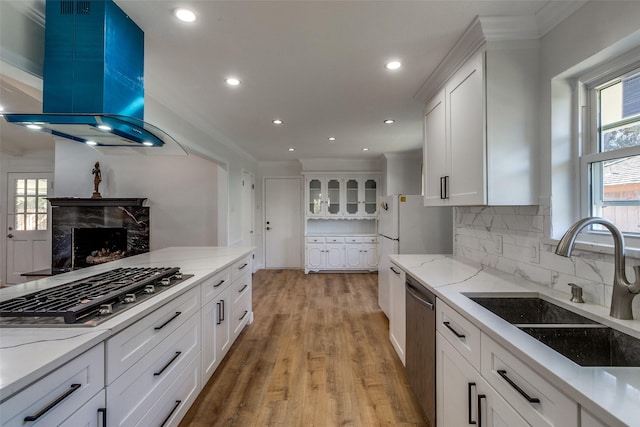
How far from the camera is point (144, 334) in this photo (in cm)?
130

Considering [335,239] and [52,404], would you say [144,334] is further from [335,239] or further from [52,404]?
[335,239]

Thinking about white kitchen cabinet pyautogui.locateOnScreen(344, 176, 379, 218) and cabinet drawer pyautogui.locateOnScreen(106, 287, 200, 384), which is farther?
white kitchen cabinet pyautogui.locateOnScreen(344, 176, 379, 218)

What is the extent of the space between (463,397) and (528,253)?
0.95m

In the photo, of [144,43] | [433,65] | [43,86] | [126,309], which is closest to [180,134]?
[144,43]

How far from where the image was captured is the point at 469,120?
A: 1.82 m

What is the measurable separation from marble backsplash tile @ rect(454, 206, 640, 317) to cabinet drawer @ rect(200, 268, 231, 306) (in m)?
2.03

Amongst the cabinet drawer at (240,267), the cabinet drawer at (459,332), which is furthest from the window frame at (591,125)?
the cabinet drawer at (240,267)

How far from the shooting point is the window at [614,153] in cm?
126

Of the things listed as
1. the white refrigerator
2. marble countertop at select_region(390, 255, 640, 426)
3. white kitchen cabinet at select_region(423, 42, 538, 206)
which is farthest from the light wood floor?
white kitchen cabinet at select_region(423, 42, 538, 206)

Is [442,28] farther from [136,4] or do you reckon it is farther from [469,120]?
[136,4]

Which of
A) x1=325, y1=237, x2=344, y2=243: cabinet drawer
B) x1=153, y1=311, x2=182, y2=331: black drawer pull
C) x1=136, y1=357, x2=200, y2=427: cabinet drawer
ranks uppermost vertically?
x1=325, y1=237, x2=344, y2=243: cabinet drawer

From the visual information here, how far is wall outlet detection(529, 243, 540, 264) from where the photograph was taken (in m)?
1.65

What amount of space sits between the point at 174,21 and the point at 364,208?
4.90 meters

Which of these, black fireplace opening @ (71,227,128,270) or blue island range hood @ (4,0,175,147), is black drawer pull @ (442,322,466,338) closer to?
blue island range hood @ (4,0,175,147)
